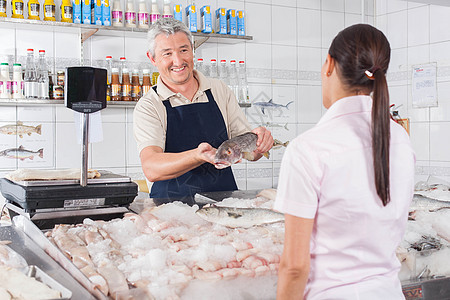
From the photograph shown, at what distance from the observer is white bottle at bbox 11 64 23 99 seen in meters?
3.72

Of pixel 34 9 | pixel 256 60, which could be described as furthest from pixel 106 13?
pixel 256 60

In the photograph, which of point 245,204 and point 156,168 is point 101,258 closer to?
point 245,204

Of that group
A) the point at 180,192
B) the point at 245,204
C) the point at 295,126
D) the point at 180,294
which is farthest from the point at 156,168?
the point at 295,126

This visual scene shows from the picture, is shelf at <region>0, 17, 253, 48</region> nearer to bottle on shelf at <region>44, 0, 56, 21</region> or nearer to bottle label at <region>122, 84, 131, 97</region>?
bottle on shelf at <region>44, 0, 56, 21</region>

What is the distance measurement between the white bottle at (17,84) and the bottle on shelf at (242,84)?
2.03 metres

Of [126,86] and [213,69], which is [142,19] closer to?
[126,86]

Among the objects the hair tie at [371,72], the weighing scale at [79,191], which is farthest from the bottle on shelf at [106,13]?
the hair tie at [371,72]

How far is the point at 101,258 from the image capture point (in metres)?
1.26

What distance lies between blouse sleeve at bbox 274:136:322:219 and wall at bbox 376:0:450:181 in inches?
162

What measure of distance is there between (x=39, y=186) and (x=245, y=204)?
0.82 meters

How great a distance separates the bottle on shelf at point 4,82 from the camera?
12.2 feet

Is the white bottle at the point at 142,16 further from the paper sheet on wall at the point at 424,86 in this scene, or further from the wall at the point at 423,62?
the paper sheet on wall at the point at 424,86

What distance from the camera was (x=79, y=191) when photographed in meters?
1.77

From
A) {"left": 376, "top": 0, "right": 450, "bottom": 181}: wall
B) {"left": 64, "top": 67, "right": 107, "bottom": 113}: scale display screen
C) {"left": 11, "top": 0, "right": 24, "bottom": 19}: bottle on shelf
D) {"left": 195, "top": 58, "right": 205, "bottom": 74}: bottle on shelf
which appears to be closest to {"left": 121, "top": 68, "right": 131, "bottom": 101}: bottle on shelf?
{"left": 195, "top": 58, "right": 205, "bottom": 74}: bottle on shelf
